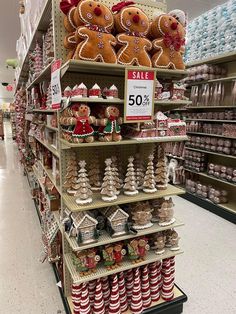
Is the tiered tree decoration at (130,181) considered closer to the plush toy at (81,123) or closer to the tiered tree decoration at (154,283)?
the plush toy at (81,123)

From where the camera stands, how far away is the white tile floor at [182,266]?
1855mm

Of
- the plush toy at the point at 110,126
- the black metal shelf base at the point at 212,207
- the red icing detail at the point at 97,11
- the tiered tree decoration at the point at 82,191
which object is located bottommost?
the black metal shelf base at the point at 212,207

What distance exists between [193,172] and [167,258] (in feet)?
8.38

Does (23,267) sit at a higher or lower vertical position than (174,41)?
lower

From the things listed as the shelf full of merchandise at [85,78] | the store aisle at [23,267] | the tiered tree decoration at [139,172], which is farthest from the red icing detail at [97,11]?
the store aisle at [23,267]

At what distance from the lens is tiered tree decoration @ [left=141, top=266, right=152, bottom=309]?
165 centimetres

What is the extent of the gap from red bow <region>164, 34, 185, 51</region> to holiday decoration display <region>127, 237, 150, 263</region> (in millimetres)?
1271

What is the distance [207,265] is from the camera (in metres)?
2.30

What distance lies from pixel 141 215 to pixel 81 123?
0.73m

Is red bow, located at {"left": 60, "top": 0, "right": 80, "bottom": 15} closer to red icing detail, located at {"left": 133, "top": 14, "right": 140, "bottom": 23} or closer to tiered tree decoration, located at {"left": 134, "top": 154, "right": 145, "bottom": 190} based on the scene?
red icing detail, located at {"left": 133, "top": 14, "right": 140, "bottom": 23}

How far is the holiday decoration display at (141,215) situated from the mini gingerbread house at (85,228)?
11.3 inches

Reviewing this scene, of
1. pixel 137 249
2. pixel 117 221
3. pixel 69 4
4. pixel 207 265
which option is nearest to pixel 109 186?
pixel 117 221

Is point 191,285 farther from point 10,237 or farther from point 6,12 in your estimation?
point 6,12

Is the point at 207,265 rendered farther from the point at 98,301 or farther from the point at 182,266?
the point at 98,301
